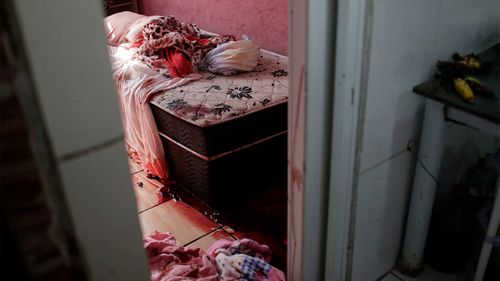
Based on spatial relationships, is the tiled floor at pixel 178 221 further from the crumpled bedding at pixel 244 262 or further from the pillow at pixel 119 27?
the pillow at pixel 119 27

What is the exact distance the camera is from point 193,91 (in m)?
2.50

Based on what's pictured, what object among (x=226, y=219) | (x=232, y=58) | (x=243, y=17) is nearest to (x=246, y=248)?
(x=226, y=219)

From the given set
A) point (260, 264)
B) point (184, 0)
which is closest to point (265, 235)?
point (260, 264)

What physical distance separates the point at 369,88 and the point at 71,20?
33.8 inches

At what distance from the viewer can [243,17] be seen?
3.30 m

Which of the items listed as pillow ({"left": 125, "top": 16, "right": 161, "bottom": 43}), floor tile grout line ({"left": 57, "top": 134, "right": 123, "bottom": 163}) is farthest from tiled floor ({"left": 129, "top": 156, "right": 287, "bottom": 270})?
floor tile grout line ({"left": 57, "top": 134, "right": 123, "bottom": 163})

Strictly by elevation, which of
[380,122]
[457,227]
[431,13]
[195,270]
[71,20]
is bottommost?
[195,270]

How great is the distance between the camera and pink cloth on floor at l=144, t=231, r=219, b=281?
5.48 feet

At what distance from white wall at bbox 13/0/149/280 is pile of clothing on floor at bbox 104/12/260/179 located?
1.84m

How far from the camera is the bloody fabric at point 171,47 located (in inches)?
108

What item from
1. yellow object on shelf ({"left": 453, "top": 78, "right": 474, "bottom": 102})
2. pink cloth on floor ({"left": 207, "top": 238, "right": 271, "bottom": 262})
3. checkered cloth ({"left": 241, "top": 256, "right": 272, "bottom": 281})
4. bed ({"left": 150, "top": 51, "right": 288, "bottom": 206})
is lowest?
pink cloth on floor ({"left": 207, "top": 238, "right": 271, "bottom": 262})

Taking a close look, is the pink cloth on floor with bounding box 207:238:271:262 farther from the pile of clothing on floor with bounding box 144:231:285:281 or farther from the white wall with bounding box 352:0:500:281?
the white wall with bounding box 352:0:500:281

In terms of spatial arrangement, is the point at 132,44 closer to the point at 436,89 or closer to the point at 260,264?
the point at 260,264

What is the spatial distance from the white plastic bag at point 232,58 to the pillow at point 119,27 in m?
0.96
